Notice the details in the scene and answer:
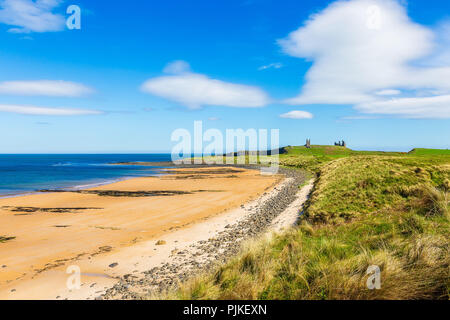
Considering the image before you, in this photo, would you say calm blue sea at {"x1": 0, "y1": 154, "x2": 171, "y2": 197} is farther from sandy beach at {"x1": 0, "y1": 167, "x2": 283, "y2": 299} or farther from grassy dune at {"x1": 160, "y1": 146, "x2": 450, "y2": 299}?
grassy dune at {"x1": 160, "y1": 146, "x2": 450, "y2": 299}

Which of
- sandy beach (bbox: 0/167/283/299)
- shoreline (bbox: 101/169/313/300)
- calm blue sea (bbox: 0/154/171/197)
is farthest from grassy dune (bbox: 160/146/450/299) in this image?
calm blue sea (bbox: 0/154/171/197)

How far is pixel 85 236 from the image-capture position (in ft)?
47.5

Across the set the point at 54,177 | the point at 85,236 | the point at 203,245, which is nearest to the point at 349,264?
the point at 203,245

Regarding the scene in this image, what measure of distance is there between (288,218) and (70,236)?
43.8 ft

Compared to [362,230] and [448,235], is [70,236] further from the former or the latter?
[448,235]

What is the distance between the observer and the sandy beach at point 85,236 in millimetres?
8930

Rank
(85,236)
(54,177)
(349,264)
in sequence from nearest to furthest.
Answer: (349,264), (85,236), (54,177)

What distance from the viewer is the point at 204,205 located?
23516 mm

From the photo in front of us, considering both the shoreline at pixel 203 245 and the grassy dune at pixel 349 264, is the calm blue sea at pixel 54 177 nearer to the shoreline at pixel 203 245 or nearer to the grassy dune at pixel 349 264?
the shoreline at pixel 203 245

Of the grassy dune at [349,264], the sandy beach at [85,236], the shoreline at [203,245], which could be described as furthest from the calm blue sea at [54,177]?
the grassy dune at [349,264]

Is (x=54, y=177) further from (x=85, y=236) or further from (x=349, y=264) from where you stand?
(x=349, y=264)

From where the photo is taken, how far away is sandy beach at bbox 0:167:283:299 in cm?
893
